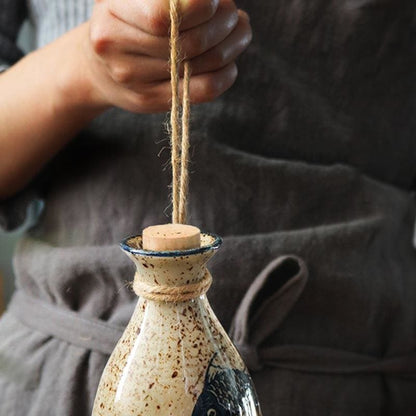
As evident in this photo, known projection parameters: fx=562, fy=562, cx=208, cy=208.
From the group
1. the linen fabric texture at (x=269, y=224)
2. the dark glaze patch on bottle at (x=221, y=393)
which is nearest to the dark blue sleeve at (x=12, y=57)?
the linen fabric texture at (x=269, y=224)

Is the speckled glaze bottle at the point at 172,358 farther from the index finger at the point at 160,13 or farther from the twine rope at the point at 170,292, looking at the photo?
the index finger at the point at 160,13

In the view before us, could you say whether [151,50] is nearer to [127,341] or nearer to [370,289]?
[127,341]

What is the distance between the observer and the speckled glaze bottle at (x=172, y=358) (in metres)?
0.29

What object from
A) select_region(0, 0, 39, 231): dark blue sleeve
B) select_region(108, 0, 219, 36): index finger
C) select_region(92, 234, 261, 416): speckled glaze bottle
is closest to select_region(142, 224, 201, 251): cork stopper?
select_region(92, 234, 261, 416): speckled glaze bottle

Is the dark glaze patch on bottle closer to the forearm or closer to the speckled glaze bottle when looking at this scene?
the speckled glaze bottle

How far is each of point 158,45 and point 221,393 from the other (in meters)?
0.21

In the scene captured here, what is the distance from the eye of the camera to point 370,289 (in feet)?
1.66

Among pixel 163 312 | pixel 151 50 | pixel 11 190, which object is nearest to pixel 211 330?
pixel 163 312

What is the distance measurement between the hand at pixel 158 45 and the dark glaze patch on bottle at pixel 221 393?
176 millimetres

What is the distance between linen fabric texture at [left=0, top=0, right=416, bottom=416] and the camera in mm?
471

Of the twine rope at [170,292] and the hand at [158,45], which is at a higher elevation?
the hand at [158,45]

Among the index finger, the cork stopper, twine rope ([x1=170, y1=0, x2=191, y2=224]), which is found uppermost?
the index finger

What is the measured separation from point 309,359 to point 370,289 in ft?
0.28

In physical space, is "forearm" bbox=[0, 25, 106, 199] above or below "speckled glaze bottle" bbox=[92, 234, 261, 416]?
above
